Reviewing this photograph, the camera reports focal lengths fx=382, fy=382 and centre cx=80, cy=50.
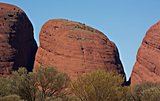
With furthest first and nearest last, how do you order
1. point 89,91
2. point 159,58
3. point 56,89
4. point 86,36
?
point 86,36 → point 159,58 → point 56,89 → point 89,91

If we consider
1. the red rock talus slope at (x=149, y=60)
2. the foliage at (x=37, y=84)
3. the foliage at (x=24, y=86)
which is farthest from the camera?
the red rock talus slope at (x=149, y=60)

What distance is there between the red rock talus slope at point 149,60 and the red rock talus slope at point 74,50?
3.12 metres

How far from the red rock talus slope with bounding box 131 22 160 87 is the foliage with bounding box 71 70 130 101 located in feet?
92.3

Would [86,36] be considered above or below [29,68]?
above

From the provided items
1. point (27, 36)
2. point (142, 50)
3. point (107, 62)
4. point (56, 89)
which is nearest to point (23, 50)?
point (27, 36)

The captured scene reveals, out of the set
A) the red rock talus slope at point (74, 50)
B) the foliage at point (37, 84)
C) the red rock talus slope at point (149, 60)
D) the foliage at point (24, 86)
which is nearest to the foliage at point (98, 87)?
the foliage at point (37, 84)

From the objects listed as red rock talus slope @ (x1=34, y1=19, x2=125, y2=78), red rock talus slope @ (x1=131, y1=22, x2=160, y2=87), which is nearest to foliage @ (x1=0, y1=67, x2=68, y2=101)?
red rock talus slope @ (x1=34, y1=19, x2=125, y2=78)

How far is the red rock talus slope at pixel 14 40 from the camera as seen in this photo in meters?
64.5

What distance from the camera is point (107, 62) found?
6444 cm

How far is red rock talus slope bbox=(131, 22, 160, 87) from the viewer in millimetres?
62312

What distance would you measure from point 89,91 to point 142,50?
35.5m

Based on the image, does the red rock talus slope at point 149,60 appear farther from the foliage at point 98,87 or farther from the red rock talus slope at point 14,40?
the foliage at point 98,87

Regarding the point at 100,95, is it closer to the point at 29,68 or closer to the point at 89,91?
the point at 89,91

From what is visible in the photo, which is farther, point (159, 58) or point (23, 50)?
point (23, 50)
